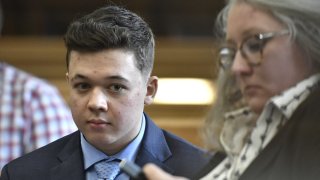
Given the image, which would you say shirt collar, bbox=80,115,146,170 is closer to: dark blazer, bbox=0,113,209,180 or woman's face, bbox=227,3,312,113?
dark blazer, bbox=0,113,209,180

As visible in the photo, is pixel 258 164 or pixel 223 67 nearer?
pixel 258 164

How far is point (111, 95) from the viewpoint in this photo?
1615 millimetres

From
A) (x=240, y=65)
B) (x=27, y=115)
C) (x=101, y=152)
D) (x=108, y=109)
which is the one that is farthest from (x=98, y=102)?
(x=27, y=115)

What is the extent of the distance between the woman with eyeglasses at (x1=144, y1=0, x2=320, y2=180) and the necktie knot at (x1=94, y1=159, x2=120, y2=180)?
0.42m

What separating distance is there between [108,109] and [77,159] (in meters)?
0.19

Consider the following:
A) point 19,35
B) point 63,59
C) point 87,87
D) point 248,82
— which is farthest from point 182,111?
point 248,82

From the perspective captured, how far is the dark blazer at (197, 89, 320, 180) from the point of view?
1.18 metres

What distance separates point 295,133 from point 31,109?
5.54 ft

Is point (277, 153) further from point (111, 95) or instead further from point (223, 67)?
point (111, 95)

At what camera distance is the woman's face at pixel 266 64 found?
1229mm

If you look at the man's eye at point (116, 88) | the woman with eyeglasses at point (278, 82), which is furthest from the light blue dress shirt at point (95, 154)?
the woman with eyeglasses at point (278, 82)

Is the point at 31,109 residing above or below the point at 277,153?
below

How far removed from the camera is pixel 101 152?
1.70 m

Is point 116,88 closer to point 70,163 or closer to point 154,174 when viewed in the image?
point 70,163
